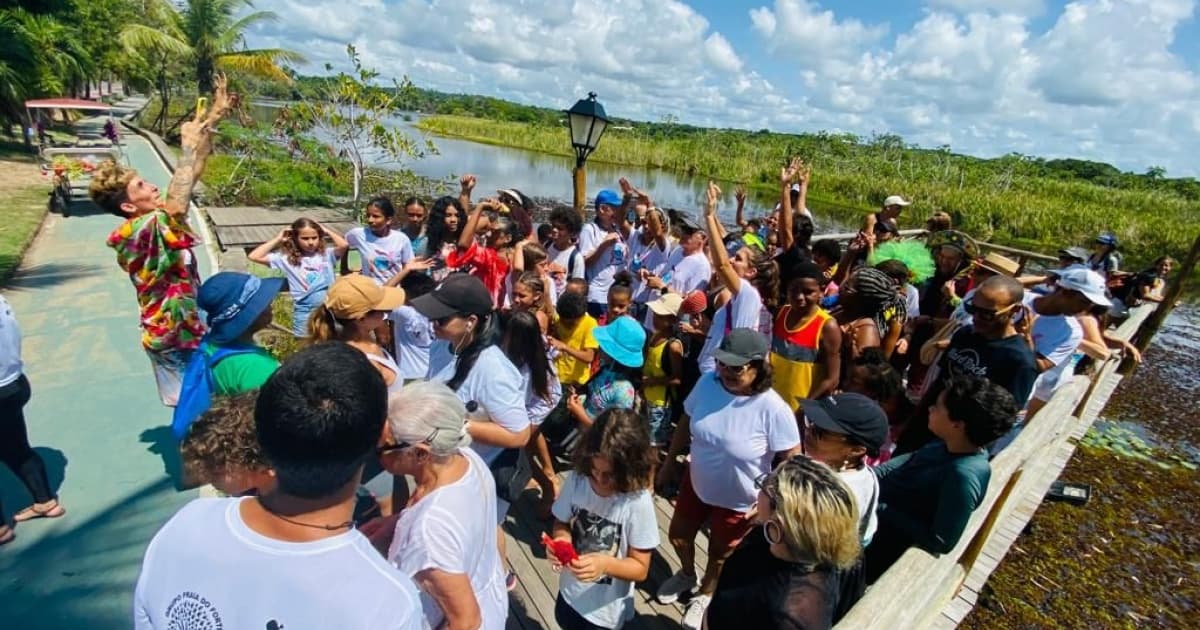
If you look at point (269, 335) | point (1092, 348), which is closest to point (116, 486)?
point (269, 335)

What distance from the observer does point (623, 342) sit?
11.4 feet

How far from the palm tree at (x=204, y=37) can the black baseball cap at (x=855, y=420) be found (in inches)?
1077

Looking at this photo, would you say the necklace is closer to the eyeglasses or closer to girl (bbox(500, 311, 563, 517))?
girl (bbox(500, 311, 563, 517))

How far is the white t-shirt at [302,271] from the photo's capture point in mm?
4426

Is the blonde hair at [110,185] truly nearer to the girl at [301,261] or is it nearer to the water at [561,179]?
the girl at [301,261]

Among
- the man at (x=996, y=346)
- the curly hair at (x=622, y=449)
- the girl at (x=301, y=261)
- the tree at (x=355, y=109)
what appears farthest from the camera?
the tree at (x=355, y=109)

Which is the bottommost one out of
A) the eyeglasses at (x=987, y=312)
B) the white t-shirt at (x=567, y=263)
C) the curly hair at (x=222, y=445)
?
the curly hair at (x=222, y=445)

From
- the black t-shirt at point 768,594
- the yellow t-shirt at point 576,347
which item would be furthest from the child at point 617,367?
the black t-shirt at point 768,594

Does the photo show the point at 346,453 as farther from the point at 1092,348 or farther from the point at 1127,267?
the point at 1127,267

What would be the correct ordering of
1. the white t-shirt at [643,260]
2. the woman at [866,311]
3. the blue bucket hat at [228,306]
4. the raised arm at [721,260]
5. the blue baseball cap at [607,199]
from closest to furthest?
the blue bucket hat at [228,306], the raised arm at [721,260], the woman at [866,311], the white t-shirt at [643,260], the blue baseball cap at [607,199]

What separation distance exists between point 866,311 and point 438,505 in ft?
10.2

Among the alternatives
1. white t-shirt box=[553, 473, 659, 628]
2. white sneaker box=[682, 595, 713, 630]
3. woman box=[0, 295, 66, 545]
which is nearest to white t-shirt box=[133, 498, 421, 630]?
white t-shirt box=[553, 473, 659, 628]

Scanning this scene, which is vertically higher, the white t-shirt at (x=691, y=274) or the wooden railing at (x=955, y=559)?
the white t-shirt at (x=691, y=274)

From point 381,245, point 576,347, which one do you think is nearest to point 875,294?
point 576,347
